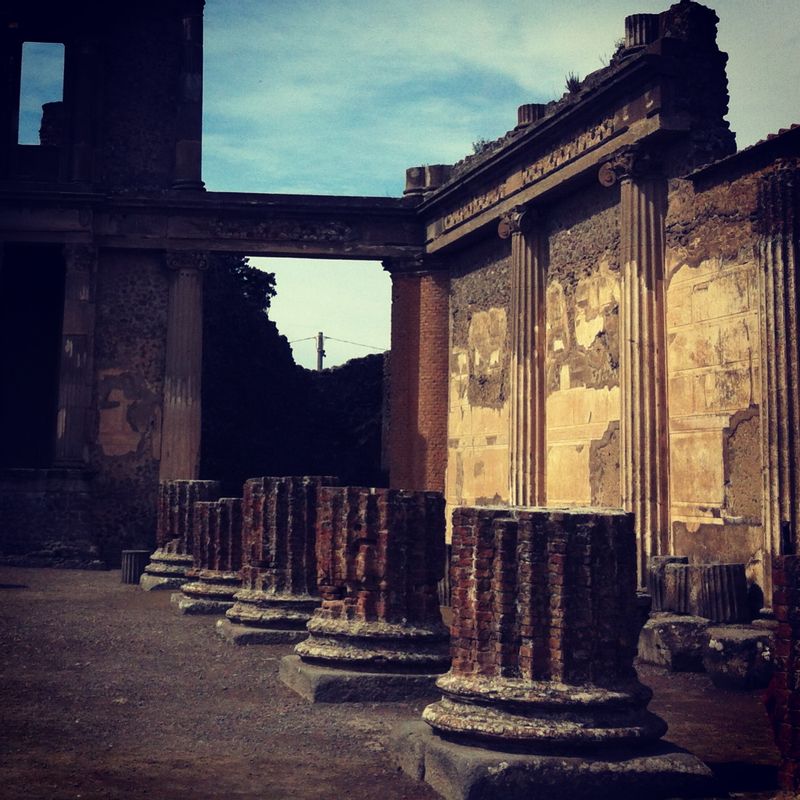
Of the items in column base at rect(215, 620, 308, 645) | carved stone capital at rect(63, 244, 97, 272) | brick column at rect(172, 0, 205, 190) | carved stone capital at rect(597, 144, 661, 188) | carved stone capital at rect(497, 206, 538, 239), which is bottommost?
column base at rect(215, 620, 308, 645)

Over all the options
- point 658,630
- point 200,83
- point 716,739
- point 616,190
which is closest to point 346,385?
point 200,83

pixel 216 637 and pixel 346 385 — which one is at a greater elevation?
pixel 346 385

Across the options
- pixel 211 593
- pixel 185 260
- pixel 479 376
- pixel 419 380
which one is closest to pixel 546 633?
pixel 211 593

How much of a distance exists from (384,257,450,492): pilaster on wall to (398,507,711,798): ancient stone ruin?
1147 centimetres

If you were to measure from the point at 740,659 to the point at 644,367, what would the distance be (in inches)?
151

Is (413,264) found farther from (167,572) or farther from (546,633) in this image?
(546,633)

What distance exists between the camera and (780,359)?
8.38 meters

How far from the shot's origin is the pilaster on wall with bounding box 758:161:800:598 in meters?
8.17

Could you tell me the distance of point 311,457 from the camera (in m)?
22.7

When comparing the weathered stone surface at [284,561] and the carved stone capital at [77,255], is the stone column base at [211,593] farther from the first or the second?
the carved stone capital at [77,255]

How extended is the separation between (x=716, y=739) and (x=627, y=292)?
5.99m

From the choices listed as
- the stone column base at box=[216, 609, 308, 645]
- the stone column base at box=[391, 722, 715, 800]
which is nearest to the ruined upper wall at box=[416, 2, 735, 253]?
the stone column base at box=[216, 609, 308, 645]

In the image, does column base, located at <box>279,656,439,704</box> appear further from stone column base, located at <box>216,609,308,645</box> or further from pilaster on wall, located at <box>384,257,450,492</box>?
pilaster on wall, located at <box>384,257,450,492</box>

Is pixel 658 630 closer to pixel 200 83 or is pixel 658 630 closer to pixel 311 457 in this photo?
pixel 200 83
